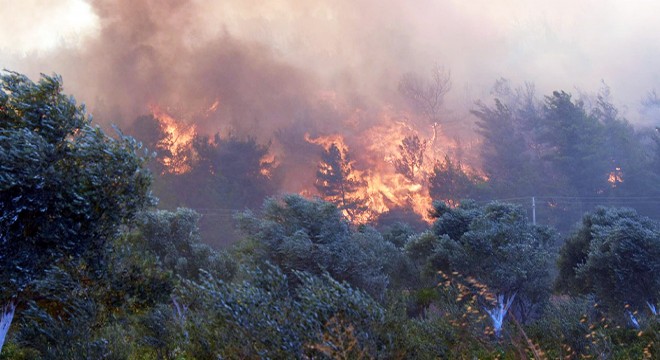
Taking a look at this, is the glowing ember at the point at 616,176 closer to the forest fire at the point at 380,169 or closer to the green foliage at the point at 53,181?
Result: the forest fire at the point at 380,169

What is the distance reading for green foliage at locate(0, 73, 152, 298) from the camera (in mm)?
15555

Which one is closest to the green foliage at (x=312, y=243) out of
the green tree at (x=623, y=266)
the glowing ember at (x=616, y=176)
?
the green tree at (x=623, y=266)

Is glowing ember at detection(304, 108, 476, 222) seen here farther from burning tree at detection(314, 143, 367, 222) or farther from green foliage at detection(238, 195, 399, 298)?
green foliage at detection(238, 195, 399, 298)

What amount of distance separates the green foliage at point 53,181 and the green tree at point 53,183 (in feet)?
0.09

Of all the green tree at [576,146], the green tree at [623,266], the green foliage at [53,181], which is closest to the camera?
the green foliage at [53,181]

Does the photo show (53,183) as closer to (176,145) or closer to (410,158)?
(176,145)

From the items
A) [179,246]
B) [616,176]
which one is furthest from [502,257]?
[616,176]

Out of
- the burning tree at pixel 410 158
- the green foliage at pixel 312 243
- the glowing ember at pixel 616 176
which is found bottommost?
the green foliage at pixel 312 243

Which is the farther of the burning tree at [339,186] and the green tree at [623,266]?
the burning tree at [339,186]

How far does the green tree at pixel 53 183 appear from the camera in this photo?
51.1 feet

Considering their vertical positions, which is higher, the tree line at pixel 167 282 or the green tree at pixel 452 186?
the green tree at pixel 452 186

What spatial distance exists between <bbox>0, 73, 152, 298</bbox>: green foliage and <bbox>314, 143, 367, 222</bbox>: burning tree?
87.1 m

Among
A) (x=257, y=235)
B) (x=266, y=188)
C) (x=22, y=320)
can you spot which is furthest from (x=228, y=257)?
(x=266, y=188)

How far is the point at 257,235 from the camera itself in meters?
39.4
